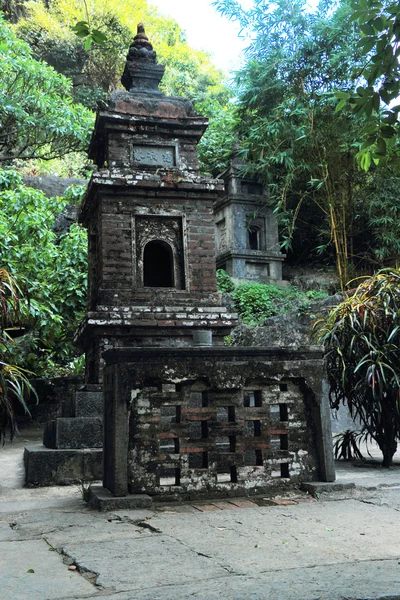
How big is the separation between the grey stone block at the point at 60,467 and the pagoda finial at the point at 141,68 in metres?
5.58

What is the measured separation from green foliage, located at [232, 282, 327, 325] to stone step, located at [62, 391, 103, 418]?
7.86m

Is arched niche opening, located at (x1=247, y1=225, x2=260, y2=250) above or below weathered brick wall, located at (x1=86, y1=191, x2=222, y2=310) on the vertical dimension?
above

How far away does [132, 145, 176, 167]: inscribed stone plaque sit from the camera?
8637mm

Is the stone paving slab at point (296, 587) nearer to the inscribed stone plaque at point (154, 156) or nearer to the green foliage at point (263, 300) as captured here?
the inscribed stone plaque at point (154, 156)

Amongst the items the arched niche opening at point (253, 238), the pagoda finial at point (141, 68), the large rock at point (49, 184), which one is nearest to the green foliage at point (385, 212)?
the arched niche opening at point (253, 238)

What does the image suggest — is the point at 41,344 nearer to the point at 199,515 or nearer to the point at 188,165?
the point at 188,165

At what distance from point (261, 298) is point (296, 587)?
12.6m

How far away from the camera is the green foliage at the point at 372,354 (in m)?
6.00

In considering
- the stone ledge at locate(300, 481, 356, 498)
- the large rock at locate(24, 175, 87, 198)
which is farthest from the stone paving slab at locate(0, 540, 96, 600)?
the large rock at locate(24, 175, 87, 198)

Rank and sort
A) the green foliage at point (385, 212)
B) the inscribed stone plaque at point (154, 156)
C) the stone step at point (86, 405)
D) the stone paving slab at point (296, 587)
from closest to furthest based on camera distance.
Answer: the stone paving slab at point (296, 587) < the stone step at point (86, 405) < the inscribed stone plaque at point (154, 156) < the green foliage at point (385, 212)

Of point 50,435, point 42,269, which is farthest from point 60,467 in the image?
point 42,269

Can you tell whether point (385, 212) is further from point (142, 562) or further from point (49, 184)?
point (142, 562)

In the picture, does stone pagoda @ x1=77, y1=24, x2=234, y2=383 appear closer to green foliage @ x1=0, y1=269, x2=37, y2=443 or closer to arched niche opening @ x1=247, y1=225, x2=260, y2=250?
green foliage @ x1=0, y1=269, x2=37, y2=443

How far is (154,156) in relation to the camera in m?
8.70
